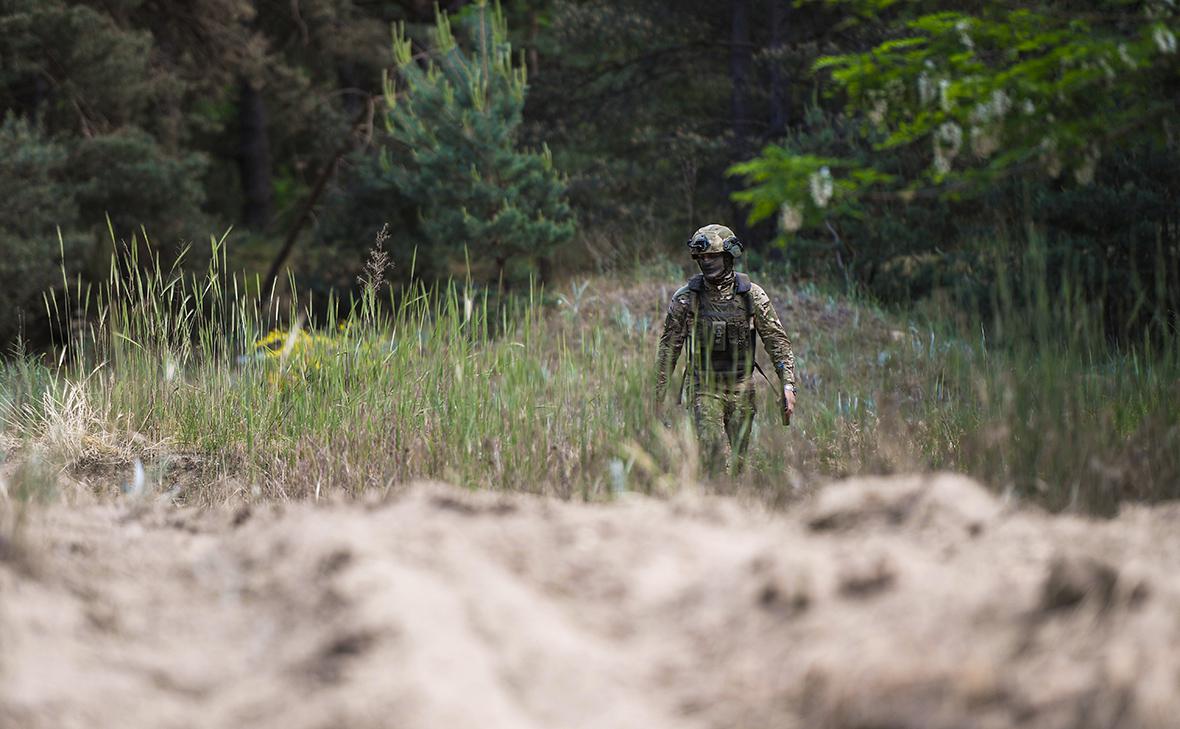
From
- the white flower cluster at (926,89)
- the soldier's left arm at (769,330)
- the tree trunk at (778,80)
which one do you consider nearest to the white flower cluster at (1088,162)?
the white flower cluster at (926,89)

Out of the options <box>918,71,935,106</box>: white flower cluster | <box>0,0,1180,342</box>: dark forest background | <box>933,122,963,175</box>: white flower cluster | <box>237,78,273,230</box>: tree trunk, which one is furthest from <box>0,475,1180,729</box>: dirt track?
<box>237,78,273,230</box>: tree trunk

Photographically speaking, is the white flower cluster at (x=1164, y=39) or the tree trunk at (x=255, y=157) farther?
the tree trunk at (x=255, y=157)

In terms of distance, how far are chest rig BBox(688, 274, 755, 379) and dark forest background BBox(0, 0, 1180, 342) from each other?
19.6 ft

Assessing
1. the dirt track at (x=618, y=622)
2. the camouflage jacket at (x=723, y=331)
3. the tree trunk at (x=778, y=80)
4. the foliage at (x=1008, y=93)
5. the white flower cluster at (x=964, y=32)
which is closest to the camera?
the dirt track at (x=618, y=622)

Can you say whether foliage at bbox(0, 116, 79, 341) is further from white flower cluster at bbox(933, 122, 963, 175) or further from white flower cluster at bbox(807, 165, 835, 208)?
white flower cluster at bbox(933, 122, 963, 175)

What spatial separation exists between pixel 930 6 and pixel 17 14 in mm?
11219

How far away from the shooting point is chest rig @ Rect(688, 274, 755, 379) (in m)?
5.97

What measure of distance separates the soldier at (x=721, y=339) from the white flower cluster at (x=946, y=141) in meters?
1.43

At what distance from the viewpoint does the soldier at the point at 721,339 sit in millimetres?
5867

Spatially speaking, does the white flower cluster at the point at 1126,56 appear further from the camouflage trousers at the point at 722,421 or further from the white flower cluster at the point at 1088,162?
the camouflage trousers at the point at 722,421

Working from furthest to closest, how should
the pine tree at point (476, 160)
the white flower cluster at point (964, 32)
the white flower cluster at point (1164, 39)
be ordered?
the pine tree at point (476, 160) < the white flower cluster at point (964, 32) < the white flower cluster at point (1164, 39)

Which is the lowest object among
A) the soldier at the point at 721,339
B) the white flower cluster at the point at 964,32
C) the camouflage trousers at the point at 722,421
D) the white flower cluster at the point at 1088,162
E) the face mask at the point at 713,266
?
the camouflage trousers at the point at 722,421

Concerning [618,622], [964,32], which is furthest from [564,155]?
[618,622]

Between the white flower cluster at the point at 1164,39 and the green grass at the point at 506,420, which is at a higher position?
the white flower cluster at the point at 1164,39
